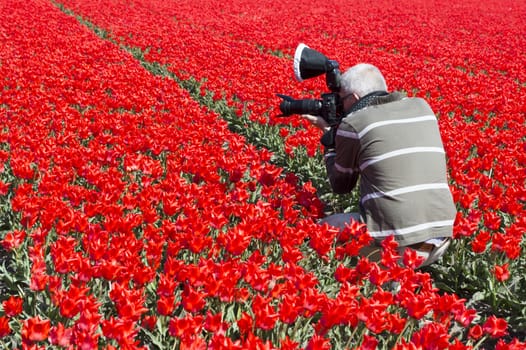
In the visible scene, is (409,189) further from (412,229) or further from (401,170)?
(412,229)

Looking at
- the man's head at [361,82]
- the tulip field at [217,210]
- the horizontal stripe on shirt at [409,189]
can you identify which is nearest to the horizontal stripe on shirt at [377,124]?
the man's head at [361,82]

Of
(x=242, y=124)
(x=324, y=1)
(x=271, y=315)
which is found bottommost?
(x=242, y=124)

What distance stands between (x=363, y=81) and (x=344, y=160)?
62 cm

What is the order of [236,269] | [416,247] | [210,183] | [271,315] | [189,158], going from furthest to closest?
[189,158], [210,183], [416,247], [236,269], [271,315]

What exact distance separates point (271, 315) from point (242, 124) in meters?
5.76

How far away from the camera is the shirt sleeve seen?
3617mm

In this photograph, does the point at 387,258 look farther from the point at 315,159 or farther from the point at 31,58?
the point at 31,58

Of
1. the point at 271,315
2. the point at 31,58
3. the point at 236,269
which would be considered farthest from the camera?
the point at 31,58

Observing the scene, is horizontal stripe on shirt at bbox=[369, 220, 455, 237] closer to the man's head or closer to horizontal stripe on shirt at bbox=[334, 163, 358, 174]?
horizontal stripe on shirt at bbox=[334, 163, 358, 174]

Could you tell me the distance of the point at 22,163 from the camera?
161 inches

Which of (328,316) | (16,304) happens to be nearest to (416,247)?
(328,316)

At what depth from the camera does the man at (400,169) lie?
135 inches

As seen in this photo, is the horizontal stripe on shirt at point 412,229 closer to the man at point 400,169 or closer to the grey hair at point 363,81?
the man at point 400,169

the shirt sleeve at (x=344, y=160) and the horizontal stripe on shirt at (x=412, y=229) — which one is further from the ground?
the shirt sleeve at (x=344, y=160)
